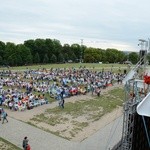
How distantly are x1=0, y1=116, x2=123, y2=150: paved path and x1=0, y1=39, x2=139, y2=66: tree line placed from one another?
56.7 meters

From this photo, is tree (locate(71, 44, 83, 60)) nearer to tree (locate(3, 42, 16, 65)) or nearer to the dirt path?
tree (locate(3, 42, 16, 65))

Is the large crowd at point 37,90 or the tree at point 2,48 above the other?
the tree at point 2,48

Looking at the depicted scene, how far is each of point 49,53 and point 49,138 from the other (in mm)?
72555

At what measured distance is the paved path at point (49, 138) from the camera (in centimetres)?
1825

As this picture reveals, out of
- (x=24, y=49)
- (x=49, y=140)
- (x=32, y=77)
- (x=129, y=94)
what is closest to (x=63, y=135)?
(x=49, y=140)

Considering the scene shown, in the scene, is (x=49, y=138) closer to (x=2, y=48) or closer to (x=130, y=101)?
(x=130, y=101)

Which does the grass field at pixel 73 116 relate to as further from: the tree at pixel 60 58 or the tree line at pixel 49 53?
the tree at pixel 60 58

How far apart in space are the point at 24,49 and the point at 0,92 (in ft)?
168

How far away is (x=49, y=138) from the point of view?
1944 centimetres

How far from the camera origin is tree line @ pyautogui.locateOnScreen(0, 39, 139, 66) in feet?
257

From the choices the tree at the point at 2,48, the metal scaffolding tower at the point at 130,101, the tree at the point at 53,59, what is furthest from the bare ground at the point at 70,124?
the tree at the point at 53,59

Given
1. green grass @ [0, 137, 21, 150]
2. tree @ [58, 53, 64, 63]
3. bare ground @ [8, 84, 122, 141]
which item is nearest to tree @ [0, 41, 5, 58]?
tree @ [58, 53, 64, 63]

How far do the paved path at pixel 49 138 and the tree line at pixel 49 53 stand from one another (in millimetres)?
56678

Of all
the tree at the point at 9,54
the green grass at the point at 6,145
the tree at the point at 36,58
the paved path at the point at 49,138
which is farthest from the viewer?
the tree at the point at 36,58
